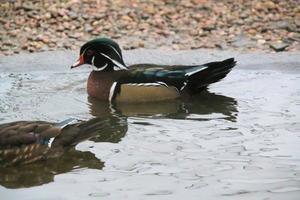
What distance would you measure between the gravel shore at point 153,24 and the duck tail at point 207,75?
218 cm

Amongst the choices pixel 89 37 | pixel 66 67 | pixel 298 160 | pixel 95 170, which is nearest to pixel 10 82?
pixel 66 67

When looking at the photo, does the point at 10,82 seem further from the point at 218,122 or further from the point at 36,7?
the point at 36,7

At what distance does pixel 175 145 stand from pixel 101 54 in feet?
9.31

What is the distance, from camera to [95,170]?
5.91 m

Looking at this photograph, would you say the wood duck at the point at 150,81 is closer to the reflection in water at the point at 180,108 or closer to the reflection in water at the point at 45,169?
the reflection in water at the point at 180,108

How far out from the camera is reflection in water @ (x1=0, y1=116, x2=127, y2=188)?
5836 millimetres

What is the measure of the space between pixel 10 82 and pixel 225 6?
5.13 meters

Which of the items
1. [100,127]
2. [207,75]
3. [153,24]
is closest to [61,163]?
[100,127]

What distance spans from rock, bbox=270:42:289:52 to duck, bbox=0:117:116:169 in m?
4.94

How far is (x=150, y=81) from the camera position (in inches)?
335

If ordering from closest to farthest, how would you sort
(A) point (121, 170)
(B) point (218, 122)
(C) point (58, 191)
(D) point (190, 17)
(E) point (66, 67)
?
(C) point (58, 191), (A) point (121, 170), (B) point (218, 122), (E) point (66, 67), (D) point (190, 17)

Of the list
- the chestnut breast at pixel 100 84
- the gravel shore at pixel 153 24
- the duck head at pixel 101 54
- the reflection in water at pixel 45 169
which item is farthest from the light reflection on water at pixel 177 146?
the gravel shore at pixel 153 24

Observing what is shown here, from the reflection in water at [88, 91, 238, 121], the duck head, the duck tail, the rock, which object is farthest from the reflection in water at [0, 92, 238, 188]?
the rock

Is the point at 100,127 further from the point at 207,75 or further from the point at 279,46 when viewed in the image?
the point at 279,46
